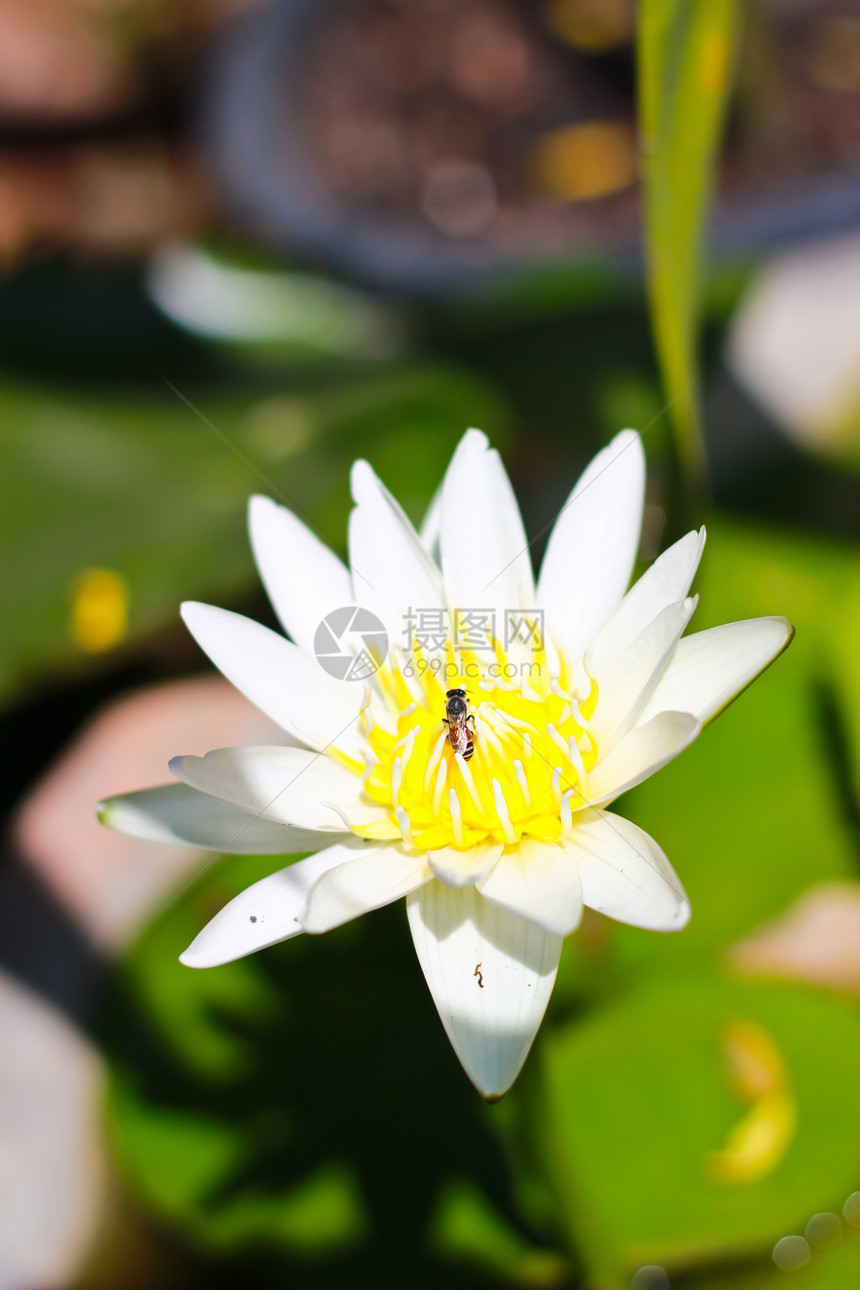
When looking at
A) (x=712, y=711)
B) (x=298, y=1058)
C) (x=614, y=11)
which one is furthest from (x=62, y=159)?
(x=712, y=711)

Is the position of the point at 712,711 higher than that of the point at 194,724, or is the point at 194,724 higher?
the point at 712,711

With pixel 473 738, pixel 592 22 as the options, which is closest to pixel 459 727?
pixel 473 738

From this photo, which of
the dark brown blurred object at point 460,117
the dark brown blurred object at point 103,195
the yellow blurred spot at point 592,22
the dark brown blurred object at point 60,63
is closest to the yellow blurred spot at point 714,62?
the dark brown blurred object at point 460,117

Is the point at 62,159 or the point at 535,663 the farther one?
the point at 62,159

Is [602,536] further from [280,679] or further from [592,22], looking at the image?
[592,22]

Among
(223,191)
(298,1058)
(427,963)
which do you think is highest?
(223,191)

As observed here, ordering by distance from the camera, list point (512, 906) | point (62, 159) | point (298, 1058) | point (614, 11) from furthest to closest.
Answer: point (62, 159), point (614, 11), point (298, 1058), point (512, 906)

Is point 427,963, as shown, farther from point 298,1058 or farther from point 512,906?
point 298,1058
